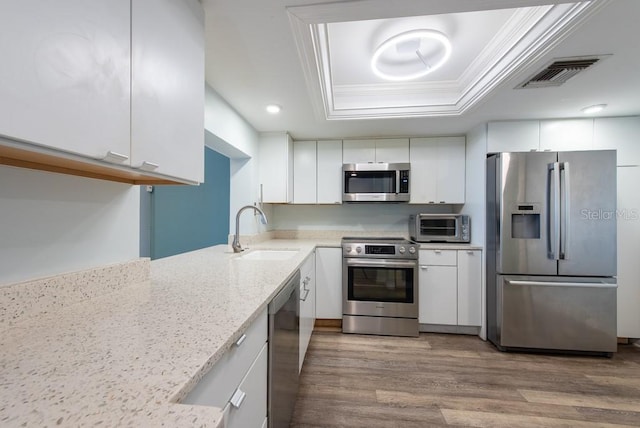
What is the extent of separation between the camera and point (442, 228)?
2.82 meters

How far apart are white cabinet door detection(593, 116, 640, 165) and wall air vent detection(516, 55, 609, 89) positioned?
112cm

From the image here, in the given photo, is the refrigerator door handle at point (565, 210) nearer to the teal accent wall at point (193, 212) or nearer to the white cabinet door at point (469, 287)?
the white cabinet door at point (469, 287)

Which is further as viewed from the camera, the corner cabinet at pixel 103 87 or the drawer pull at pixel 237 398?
the drawer pull at pixel 237 398

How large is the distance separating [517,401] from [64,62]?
2682 millimetres

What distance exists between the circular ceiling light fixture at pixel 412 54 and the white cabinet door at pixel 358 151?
0.94 meters

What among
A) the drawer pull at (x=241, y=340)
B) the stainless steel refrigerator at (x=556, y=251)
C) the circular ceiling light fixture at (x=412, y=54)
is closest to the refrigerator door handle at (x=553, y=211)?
the stainless steel refrigerator at (x=556, y=251)

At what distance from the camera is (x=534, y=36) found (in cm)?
137

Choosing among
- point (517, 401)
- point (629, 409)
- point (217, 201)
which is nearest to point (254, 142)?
point (217, 201)

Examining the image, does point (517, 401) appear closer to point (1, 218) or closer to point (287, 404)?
point (287, 404)

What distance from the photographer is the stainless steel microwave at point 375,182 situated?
2859mm

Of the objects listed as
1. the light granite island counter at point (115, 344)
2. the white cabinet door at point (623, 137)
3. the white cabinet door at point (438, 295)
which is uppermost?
the white cabinet door at point (623, 137)

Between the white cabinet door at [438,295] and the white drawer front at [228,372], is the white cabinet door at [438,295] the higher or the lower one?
the lower one

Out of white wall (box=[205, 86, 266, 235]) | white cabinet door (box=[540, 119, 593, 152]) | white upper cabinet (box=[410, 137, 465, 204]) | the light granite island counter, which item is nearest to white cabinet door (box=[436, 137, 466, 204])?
white upper cabinet (box=[410, 137, 465, 204])

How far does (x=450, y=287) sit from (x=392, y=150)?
62.9 inches
